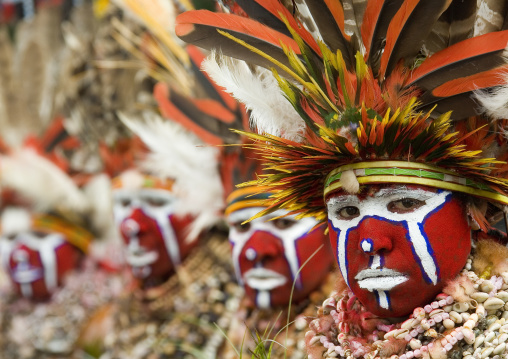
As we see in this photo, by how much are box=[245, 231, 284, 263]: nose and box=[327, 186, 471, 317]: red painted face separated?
1352 millimetres

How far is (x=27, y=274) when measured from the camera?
674cm

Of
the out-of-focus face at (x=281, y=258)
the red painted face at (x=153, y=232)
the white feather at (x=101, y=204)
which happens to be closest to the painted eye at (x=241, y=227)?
the out-of-focus face at (x=281, y=258)

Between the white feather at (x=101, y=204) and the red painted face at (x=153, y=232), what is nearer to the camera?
the red painted face at (x=153, y=232)

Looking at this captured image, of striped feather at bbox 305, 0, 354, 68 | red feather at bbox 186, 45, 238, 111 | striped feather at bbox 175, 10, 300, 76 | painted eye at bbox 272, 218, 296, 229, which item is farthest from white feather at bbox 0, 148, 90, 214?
striped feather at bbox 305, 0, 354, 68

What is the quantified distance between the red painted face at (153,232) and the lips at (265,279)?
1.55 meters

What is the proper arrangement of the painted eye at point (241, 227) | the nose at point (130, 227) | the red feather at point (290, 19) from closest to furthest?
1. the red feather at point (290, 19)
2. the painted eye at point (241, 227)
3. the nose at point (130, 227)

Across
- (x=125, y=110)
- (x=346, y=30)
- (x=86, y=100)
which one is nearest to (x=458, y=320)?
(x=346, y=30)

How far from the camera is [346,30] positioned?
2.60 meters

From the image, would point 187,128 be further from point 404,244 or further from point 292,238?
point 404,244

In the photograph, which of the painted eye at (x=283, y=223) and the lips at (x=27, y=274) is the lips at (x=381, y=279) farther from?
the lips at (x=27, y=274)

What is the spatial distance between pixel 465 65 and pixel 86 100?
4.43m

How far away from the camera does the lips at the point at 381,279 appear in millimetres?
2490

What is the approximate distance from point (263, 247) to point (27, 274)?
144 inches

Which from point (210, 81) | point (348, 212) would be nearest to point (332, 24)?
point (348, 212)
